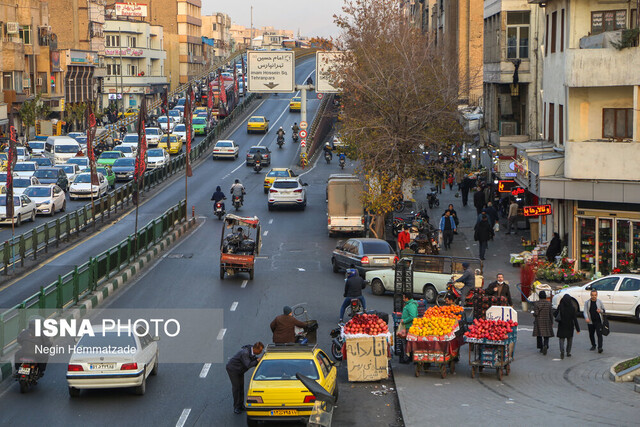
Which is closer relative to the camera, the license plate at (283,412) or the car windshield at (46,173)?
the license plate at (283,412)

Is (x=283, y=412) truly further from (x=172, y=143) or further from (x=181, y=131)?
(x=181, y=131)

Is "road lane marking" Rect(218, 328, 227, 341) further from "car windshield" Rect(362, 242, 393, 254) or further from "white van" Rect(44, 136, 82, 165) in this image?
"white van" Rect(44, 136, 82, 165)

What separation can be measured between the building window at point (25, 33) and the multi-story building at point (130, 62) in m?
41.2

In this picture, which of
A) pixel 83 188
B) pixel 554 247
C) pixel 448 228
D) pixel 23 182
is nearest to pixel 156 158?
pixel 83 188

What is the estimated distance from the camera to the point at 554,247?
109ft

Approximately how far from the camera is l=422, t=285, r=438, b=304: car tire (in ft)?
98.3

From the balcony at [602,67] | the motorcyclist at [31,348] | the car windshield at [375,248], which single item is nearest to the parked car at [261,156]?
the car windshield at [375,248]

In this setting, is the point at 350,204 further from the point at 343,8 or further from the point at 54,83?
the point at 54,83

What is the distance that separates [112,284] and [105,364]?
12.8 metres

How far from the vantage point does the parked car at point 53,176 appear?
5522cm

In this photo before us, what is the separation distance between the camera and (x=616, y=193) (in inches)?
1217

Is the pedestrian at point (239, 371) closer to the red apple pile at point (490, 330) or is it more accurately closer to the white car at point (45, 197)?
the red apple pile at point (490, 330)

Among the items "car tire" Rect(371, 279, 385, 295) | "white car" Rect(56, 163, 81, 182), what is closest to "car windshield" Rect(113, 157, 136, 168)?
"white car" Rect(56, 163, 81, 182)

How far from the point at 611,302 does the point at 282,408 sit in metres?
13.6
